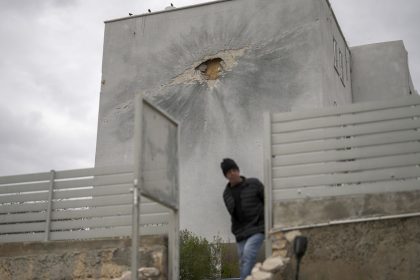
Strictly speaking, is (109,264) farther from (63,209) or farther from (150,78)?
(150,78)

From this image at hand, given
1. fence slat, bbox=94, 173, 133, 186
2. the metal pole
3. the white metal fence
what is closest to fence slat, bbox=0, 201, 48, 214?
the white metal fence

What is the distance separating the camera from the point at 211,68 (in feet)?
60.0

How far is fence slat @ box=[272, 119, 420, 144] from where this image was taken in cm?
723

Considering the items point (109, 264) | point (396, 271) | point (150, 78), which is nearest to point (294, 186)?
point (396, 271)

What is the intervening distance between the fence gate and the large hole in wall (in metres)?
10.5

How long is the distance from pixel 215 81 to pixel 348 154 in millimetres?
10917

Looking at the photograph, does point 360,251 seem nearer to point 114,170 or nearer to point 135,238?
point 135,238

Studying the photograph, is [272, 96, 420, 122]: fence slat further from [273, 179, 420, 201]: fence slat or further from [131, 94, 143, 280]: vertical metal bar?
[131, 94, 143, 280]: vertical metal bar

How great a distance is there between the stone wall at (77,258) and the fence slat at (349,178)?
1848mm

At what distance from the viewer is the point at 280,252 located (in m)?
7.21

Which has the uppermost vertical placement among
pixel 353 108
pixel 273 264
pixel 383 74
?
pixel 383 74

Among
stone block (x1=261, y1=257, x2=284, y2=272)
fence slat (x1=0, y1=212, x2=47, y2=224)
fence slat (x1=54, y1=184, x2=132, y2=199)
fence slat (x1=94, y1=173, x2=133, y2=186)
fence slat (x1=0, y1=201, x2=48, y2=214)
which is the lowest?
stone block (x1=261, y1=257, x2=284, y2=272)

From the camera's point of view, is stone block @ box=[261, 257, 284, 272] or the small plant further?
the small plant

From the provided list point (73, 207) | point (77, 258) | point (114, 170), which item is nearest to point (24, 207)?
point (73, 207)
